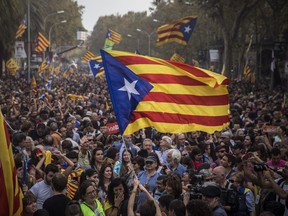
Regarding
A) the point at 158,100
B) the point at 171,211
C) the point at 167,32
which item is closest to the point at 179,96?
the point at 158,100

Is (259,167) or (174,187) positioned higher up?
(259,167)

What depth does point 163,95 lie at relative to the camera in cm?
938

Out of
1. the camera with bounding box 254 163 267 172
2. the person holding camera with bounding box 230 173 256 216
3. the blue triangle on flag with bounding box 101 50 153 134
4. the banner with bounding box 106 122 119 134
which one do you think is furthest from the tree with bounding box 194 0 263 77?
the camera with bounding box 254 163 267 172

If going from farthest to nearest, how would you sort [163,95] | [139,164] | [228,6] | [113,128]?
[228,6], [113,128], [139,164], [163,95]

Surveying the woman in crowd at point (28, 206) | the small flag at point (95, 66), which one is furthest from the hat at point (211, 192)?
the small flag at point (95, 66)

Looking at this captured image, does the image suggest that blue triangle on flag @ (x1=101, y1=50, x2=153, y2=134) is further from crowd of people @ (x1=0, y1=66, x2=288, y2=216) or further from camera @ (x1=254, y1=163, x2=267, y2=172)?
camera @ (x1=254, y1=163, x2=267, y2=172)

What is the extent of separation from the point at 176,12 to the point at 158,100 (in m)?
62.3

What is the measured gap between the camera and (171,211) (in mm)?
6609

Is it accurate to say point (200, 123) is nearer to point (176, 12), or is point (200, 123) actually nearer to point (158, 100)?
point (158, 100)

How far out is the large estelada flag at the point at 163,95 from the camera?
8914 millimetres

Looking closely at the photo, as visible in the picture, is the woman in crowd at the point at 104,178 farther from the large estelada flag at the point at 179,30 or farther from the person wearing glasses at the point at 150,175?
the large estelada flag at the point at 179,30

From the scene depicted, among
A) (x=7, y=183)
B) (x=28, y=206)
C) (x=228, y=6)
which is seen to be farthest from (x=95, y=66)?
(x=7, y=183)

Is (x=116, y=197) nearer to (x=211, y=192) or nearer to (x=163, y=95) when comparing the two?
(x=211, y=192)

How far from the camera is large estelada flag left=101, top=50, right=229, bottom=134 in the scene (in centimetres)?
891
